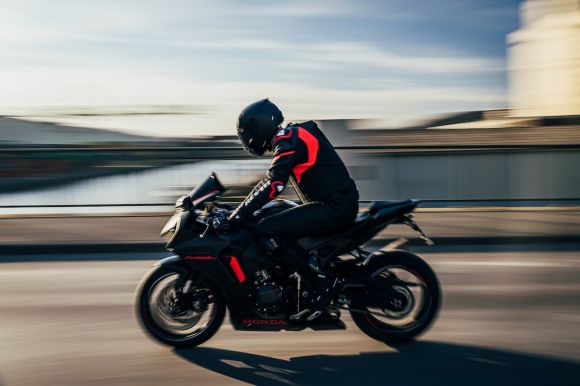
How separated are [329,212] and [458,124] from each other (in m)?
26.9

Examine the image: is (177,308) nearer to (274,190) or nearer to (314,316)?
(314,316)

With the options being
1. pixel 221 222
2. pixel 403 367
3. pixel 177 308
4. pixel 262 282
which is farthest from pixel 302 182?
pixel 403 367

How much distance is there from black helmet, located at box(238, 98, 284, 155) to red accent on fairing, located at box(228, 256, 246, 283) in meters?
0.82

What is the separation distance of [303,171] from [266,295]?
3.02ft

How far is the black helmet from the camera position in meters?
5.15

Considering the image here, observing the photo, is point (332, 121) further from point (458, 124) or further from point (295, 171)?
point (458, 124)

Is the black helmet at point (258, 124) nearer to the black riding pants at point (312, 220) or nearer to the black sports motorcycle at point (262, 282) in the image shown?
the black sports motorcycle at point (262, 282)

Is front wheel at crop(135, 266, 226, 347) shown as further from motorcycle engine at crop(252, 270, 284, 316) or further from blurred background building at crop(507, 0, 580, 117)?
blurred background building at crop(507, 0, 580, 117)

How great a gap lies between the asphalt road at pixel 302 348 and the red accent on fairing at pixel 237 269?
536 millimetres

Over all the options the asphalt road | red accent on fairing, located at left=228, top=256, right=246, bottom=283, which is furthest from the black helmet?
the asphalt road

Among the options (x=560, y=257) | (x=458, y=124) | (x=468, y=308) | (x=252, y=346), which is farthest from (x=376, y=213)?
(x=458, y=124)

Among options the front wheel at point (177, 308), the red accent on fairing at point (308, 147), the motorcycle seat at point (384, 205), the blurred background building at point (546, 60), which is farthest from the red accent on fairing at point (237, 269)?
the blurred background building at point (546, 60)

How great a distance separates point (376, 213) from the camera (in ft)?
16.9

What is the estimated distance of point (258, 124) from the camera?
5145 millimetres
